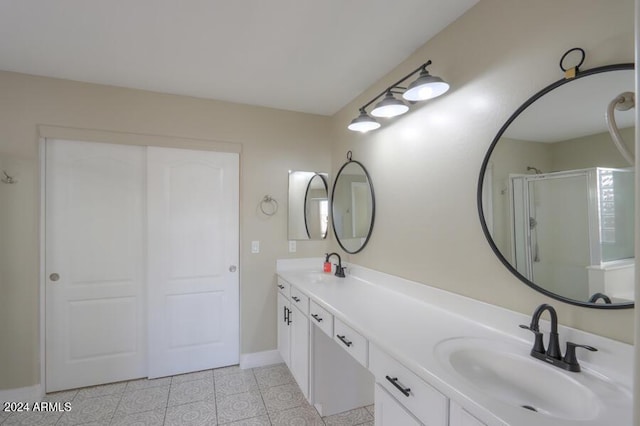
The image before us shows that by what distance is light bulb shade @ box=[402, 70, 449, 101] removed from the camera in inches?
62.7

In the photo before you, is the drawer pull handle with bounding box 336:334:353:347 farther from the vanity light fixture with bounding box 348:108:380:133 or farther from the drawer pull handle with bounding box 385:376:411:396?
the vanity light fixture with bounding box 348:108:380:133

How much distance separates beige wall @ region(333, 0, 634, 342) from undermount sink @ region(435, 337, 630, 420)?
0.21 metres

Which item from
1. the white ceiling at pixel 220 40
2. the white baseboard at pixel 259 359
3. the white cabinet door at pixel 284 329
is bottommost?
the white baseboard at pixel 259 359

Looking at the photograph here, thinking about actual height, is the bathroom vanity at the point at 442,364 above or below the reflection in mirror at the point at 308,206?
below

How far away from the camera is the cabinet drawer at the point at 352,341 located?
1480 mm

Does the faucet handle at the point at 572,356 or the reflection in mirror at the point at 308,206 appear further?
the reflection in mirror at the point at 308,206

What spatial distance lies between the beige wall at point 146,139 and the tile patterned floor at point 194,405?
333mm

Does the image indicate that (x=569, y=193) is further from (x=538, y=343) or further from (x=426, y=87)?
(x=426, y=87)

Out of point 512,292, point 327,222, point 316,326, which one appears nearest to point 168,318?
point 316,326

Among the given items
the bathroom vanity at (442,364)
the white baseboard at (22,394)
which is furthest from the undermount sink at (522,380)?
the white baseboard at (22,394)

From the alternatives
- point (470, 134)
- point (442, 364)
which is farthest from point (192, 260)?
point (470, 134)

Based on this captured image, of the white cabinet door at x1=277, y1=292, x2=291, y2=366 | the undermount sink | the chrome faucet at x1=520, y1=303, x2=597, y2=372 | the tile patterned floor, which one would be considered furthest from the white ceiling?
the tile patterned floor

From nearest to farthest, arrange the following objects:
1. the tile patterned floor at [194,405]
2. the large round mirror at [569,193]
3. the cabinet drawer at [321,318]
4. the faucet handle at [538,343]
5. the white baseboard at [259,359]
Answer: the large round mirror at [569,193] < the faucet handle at [538,343] < the cabinet drawer at [321,318] < the tile patterned floor at [194,405] < the white baseboard at [259,359]

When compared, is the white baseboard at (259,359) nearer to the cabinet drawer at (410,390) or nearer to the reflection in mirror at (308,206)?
the reflection in mirror at (308,206)
